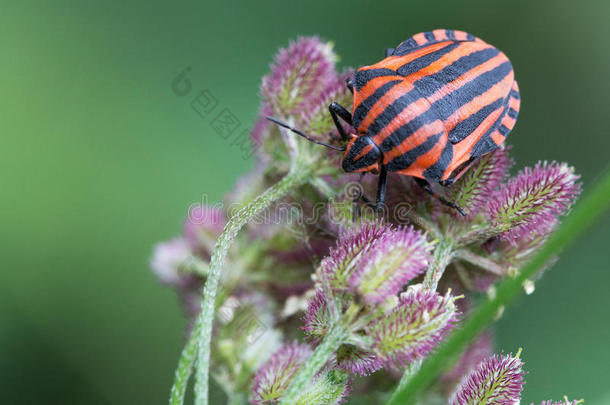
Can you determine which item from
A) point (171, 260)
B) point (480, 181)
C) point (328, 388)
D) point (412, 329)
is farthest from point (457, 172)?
point (171, 260)

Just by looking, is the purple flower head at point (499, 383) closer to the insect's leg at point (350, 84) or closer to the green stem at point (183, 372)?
the green stem at point (183, 372)

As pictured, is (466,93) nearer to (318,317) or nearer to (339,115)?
(339,115)

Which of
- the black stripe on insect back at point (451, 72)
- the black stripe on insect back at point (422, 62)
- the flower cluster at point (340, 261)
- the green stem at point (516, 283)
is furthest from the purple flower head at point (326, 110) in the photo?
the green stem at point (516, 283)

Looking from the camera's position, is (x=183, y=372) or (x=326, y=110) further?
(x=326, y=110)

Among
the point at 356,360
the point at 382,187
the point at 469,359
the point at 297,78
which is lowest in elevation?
the point at 469,359

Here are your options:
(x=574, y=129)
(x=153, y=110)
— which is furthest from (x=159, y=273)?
(x=574, y=129)

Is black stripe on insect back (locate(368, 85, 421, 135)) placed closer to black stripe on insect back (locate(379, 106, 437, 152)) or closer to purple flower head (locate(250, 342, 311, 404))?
black stripe on insect back (locate(379, 106, 437, 152))
